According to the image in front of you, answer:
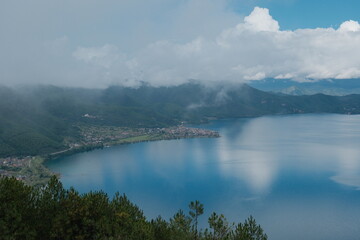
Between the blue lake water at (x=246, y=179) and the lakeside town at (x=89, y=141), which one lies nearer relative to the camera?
the blue lake water at (x=246, y=179)

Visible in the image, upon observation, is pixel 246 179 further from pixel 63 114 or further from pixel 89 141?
pixel 63 114

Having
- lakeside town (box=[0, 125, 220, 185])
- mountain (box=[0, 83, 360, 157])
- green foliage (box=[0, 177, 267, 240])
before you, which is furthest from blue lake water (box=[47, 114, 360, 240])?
green foliage (box=[0, 177, 267, 240])

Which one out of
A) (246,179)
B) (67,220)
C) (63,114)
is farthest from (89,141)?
(67,220)

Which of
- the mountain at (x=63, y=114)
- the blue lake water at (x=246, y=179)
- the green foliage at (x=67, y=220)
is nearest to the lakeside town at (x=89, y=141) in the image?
the mountain at (x=63, y=114)

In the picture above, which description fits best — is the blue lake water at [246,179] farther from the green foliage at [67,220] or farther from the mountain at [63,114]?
the green foliage at [67,220]

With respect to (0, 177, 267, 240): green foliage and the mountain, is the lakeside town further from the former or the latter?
(0, 177, 267, 240): green foliage

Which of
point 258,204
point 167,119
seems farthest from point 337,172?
point 167,119
